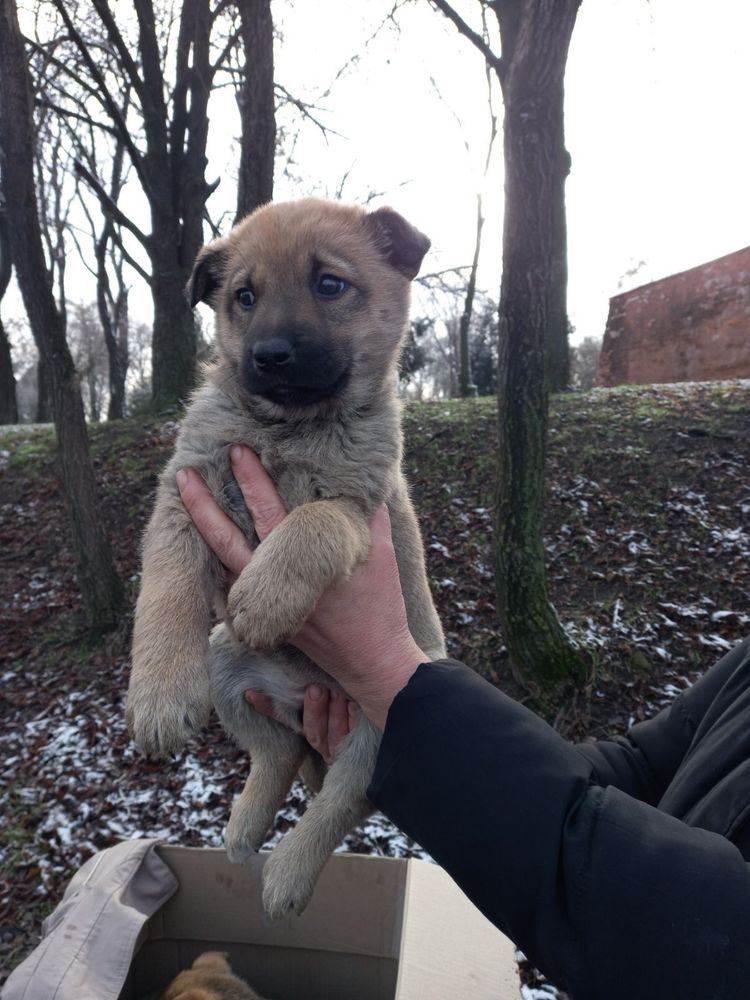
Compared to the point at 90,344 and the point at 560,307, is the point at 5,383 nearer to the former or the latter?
the point at 560,307

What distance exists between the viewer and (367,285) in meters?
2.90

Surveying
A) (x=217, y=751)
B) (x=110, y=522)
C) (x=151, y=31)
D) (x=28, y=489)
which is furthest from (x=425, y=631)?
(x=151, y=31)

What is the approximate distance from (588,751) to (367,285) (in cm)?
208

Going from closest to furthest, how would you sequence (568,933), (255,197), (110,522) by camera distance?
(568,933)
(255,197)
(110,522)

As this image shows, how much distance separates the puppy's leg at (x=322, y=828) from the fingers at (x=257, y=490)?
839 millimetres

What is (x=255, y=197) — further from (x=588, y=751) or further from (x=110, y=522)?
(x=588, y=751)

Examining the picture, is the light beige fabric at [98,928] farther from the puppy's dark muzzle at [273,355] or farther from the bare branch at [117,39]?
the bare branch at [117,39]

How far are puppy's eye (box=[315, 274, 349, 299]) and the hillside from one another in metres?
3.51

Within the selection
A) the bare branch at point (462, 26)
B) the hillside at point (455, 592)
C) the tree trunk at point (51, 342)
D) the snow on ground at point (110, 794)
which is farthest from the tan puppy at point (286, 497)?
the bare branch at point (462, 26)

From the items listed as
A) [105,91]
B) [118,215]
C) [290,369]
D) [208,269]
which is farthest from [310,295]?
[105,91]

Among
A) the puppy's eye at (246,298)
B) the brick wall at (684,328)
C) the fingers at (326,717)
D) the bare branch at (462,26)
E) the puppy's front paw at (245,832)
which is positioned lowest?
the puppy's front paw at (245,832)

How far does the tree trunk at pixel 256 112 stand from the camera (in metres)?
5.72

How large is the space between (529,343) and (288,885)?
409 cm

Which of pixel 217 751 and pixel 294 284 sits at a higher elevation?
pixel 294 284
